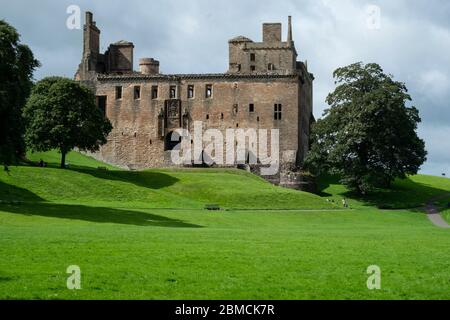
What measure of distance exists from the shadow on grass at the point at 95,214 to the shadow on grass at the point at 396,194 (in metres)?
32.6

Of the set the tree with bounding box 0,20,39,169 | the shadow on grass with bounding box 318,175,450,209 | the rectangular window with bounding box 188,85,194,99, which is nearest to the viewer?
the tree with bounding box 0,20,39,169

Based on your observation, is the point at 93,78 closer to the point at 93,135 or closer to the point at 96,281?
the point at 93,135

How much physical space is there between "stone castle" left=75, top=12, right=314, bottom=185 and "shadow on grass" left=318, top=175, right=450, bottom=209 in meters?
8.05

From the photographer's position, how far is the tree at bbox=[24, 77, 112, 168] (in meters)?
74.8

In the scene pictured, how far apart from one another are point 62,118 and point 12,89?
1093 inches

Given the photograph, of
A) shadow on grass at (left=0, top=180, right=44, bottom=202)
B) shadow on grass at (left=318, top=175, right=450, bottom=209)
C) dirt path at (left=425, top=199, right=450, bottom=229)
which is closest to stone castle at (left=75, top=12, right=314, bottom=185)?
shadow on grass at (left=318, top=175, right=450, bottom=209)

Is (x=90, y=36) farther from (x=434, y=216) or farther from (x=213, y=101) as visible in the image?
(x=434, y=216)

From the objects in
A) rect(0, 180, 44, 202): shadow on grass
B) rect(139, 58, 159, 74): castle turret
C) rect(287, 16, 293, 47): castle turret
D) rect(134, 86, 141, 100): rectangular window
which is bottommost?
rect(0, 180, 44, 202): shadow on grass

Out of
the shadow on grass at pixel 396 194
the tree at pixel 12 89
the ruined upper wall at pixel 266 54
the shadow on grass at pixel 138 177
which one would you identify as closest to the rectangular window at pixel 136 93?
the ruined upper wall at pixel 266 54

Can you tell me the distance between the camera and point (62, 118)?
75.6m

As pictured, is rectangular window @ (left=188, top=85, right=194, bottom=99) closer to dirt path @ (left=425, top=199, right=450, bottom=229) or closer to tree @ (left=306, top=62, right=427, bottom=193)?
tree @ (left=306, top=62, right=427, bottom=193)

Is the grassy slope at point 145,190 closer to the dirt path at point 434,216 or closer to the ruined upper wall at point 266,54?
the dirt path at point 434,216
